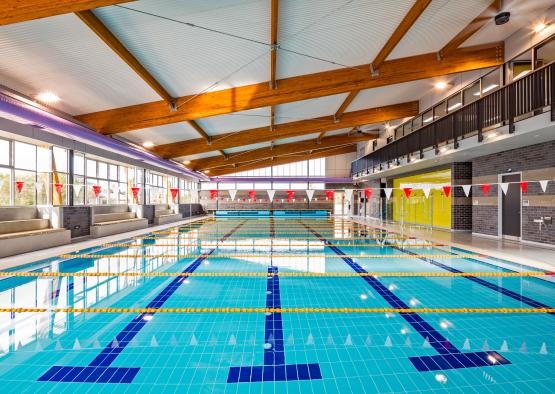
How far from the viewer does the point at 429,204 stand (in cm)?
1264

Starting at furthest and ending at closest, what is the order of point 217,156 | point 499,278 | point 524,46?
point 217,156
point 524,46
point 499,278

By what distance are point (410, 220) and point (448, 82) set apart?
6.88 metres

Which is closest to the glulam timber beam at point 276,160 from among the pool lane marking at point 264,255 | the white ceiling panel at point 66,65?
the white ceiling panel at point 66,65

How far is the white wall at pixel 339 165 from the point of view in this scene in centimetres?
2441

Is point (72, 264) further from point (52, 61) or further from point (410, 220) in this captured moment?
point (410, 220)

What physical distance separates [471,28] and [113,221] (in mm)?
12535

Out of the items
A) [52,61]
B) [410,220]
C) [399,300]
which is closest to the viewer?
[399,300]

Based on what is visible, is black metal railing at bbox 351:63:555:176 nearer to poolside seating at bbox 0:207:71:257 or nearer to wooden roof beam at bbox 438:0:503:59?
wooden roof beam at bbox 438:0:503:59

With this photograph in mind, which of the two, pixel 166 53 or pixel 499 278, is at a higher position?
pixel 166 53

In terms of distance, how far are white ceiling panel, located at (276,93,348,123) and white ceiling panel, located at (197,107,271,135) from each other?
557 millimetres

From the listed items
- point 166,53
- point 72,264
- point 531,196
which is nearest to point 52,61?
point 166,53

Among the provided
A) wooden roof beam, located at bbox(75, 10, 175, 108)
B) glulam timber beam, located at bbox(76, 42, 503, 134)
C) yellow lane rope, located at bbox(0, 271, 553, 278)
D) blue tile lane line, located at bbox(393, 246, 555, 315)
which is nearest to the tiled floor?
yellow lane rope, located at bbox(0, 271, 553, 278)

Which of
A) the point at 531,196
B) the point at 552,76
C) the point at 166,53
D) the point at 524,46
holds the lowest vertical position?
the point at 531,196

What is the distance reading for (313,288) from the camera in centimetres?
Result: 417
